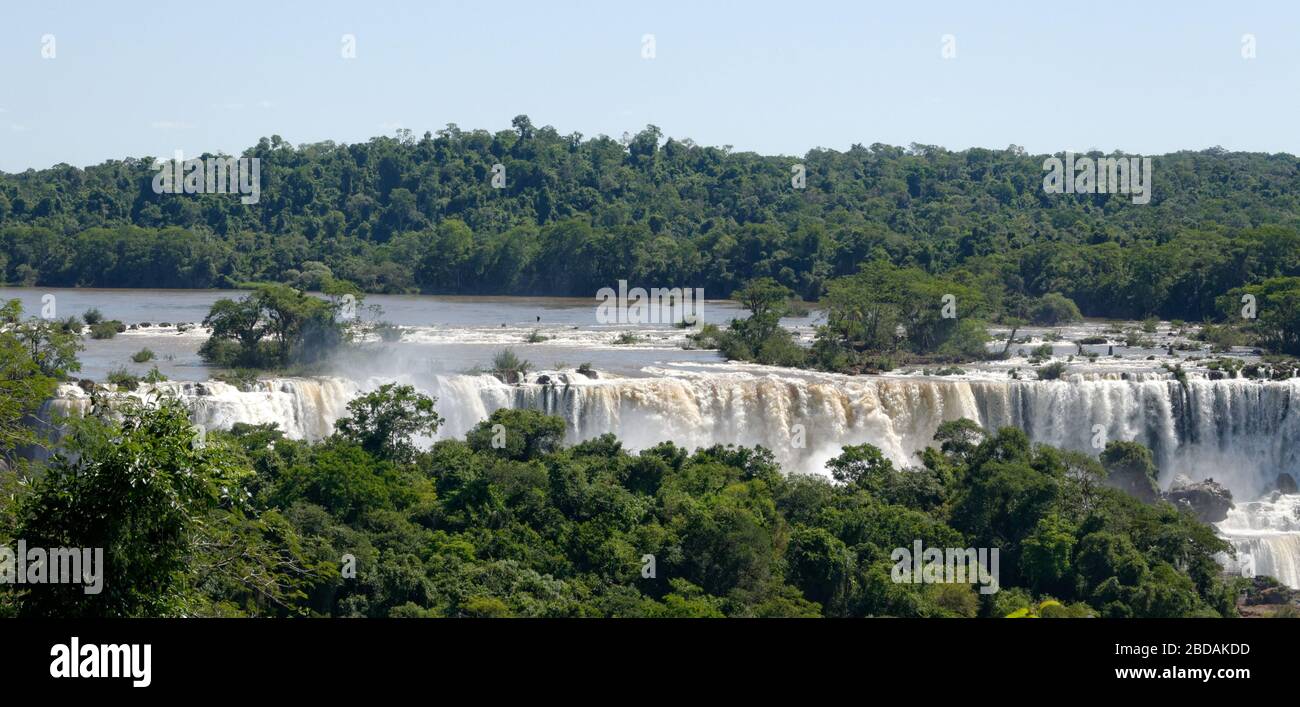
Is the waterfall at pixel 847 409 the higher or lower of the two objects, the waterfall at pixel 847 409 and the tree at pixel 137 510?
the lower

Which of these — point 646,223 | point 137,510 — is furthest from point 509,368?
point 646,223

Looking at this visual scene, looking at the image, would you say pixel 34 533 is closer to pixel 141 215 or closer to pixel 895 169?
pixel 141 215

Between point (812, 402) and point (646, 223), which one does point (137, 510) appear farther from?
point (646, 223)

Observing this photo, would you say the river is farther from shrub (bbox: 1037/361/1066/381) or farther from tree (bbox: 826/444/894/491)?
tree (bbox: 826/444/894/491)

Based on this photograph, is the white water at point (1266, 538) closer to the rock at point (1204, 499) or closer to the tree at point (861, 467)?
the rock at point (1204, 499)

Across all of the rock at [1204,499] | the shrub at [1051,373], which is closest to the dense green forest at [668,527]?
the rock at [1204,499]
